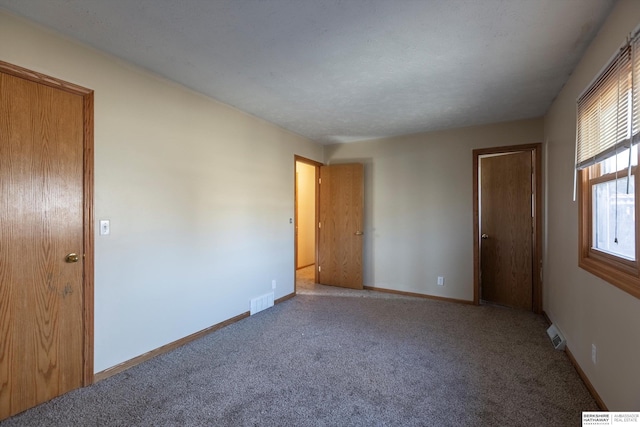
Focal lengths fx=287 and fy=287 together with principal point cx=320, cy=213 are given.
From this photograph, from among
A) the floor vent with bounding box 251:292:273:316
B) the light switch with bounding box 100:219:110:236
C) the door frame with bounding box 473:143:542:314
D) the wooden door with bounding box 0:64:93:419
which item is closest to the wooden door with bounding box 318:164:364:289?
the floor vent with bounding box 251:292:273:316

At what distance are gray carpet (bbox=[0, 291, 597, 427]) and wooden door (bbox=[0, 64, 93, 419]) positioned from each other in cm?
22

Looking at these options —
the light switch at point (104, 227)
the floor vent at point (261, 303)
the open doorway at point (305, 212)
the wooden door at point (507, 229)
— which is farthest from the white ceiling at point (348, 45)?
the open doorway at point (305, 212)

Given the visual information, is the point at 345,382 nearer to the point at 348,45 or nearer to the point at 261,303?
the point at 261,303

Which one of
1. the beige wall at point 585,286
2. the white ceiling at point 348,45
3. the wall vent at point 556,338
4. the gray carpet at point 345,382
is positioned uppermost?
the white ceiling at point 348,45

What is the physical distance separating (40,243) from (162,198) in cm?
87

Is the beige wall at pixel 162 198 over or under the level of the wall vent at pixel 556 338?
over

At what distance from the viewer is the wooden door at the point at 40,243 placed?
1755 mm

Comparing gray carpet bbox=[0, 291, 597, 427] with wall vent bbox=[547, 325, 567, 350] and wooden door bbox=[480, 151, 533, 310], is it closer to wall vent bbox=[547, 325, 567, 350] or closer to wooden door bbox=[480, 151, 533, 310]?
wall vent bbox=[547, 325, 567, 350]

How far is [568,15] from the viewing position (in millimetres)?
1715

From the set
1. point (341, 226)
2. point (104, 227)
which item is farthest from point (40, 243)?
point (341, 226)

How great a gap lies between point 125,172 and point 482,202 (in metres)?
4.31

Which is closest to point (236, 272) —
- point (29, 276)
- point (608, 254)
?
point (29, 276)

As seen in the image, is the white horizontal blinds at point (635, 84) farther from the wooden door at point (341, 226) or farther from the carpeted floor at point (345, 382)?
the wooden door at point (341, 226)

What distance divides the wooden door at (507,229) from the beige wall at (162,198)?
310cm
